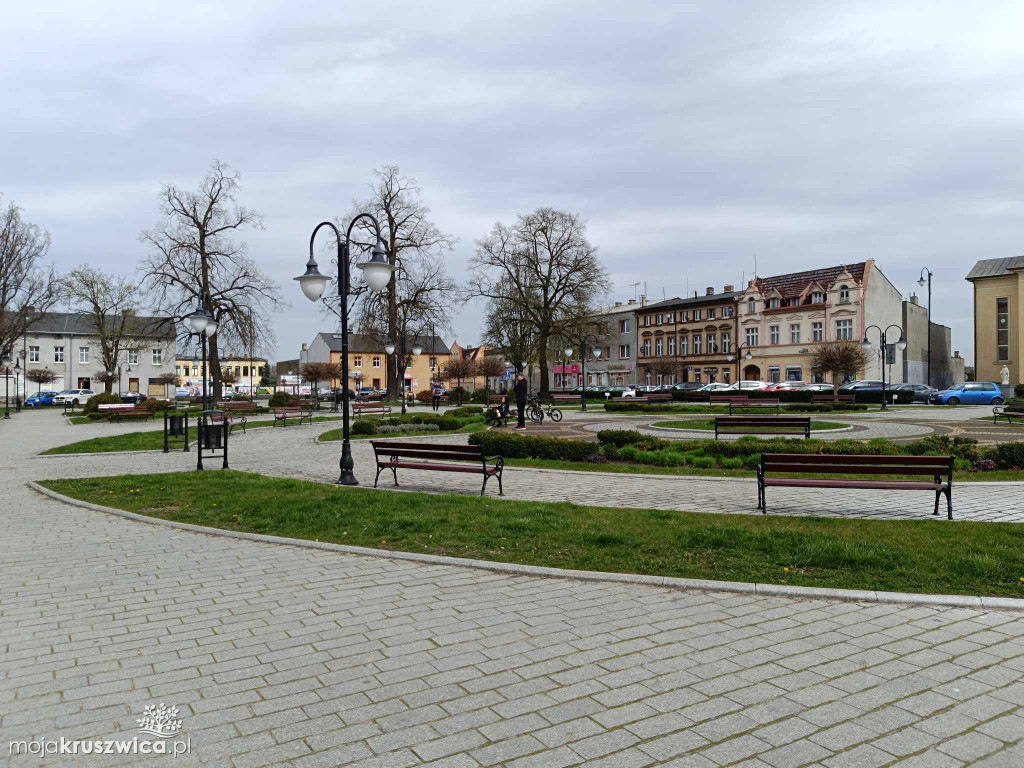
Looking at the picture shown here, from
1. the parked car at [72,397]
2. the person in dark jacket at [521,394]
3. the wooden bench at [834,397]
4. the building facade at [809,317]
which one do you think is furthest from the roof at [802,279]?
the parked car at [72,397]

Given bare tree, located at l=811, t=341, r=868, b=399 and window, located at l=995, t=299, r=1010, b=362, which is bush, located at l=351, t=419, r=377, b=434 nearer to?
bare tree, located at l=811, t=341, r=868, b=399

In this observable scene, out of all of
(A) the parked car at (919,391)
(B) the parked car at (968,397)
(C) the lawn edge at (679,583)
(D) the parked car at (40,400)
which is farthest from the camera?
(D) the parked car at (40,400)

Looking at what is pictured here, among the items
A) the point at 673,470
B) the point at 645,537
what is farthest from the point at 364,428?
the point at 645,537

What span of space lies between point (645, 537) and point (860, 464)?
3.30 metres

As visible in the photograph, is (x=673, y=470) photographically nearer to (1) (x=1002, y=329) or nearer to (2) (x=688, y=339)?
(2) (x=688, y=339)

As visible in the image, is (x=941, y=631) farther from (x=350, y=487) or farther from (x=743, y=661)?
(x=350, y=487)

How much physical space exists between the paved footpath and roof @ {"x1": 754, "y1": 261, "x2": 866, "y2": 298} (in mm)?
59359

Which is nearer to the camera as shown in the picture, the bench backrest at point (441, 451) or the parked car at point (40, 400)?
the bench backrest at point (441, 451)

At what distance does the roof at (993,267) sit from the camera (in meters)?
63.4

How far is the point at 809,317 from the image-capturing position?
60344mm

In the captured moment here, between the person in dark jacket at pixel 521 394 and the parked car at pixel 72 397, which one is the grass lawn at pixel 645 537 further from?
the parked car at pixel 72 397

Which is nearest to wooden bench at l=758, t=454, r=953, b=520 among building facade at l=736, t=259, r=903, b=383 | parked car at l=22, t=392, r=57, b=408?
building facade at l=736, t=259, r=903, b=383

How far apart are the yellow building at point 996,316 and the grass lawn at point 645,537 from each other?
66896mm

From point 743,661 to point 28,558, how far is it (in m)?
6.86
